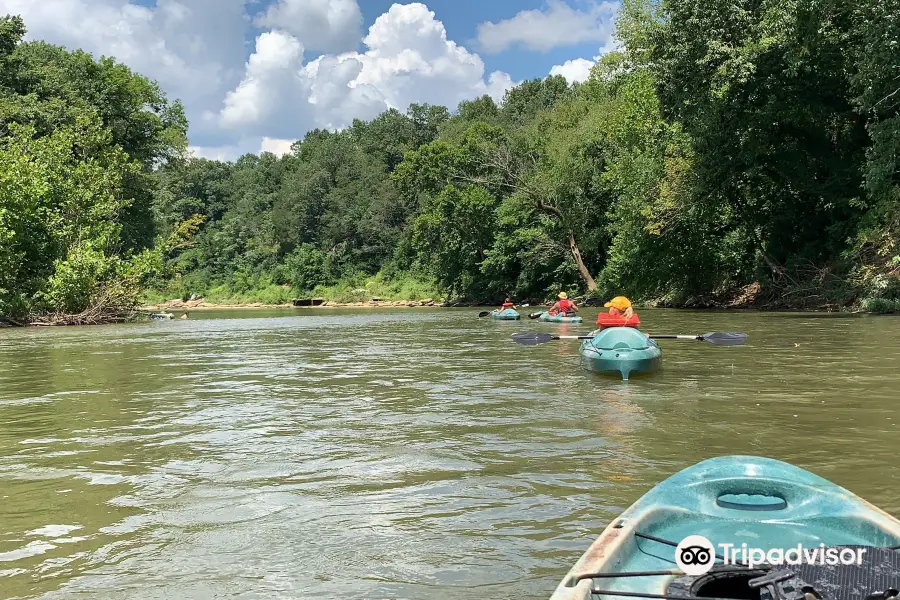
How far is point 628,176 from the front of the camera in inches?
1158

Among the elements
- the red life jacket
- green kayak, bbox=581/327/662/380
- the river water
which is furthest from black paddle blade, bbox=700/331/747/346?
green kayak, bbox=581/327/662/380

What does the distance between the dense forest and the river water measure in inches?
414

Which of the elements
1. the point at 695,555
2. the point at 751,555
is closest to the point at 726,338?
the point at 751,555

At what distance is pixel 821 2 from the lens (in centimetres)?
1648

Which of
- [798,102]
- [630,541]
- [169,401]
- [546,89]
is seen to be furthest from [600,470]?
[546,89]

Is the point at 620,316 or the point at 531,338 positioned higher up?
the point at 620,316

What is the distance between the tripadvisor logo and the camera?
9.22ft

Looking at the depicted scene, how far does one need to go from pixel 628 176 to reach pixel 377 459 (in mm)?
25463

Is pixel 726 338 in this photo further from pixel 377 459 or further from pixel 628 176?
pixel 628 176

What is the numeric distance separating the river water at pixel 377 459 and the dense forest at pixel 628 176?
10.5 m

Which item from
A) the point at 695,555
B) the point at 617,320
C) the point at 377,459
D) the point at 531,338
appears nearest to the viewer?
the point at 695,555

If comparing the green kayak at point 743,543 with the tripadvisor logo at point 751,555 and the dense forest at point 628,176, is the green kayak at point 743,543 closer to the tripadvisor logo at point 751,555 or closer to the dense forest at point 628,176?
the tripadvisor logo at point 751,555

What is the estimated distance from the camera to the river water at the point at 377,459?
3.81 m

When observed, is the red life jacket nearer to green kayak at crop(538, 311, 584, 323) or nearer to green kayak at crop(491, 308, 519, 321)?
green kayak at crop(538, 311, 584, 323)
